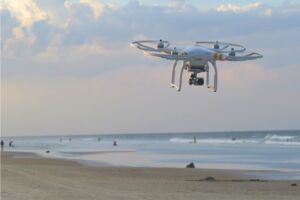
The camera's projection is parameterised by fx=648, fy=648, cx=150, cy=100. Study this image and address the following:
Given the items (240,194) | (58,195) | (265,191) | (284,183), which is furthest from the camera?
(284,183)

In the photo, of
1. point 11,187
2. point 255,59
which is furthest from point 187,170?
point 255,59

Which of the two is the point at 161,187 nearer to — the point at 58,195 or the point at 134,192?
the point at 134,192

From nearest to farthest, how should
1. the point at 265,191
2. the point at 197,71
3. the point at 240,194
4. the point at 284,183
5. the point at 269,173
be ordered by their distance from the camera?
the point at 197,71
the point at 240,194
the point at 265,191
the point at 284,183
the point at 269,173

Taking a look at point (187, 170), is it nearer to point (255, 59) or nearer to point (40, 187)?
point (40, 187)

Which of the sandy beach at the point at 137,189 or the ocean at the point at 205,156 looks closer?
the sandy beach at the point at 137,189

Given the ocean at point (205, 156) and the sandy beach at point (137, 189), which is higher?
the ocean at point (205, 156)

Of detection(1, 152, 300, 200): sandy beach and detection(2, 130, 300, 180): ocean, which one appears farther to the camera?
detection(2, 130, 300, 180): ocean

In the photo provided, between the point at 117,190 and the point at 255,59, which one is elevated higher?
the point at 255,59

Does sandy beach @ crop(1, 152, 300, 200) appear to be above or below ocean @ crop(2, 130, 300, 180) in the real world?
below

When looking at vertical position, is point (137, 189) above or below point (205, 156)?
below

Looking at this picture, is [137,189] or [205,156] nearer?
[137,189]

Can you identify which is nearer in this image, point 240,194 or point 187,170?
point 240,194
